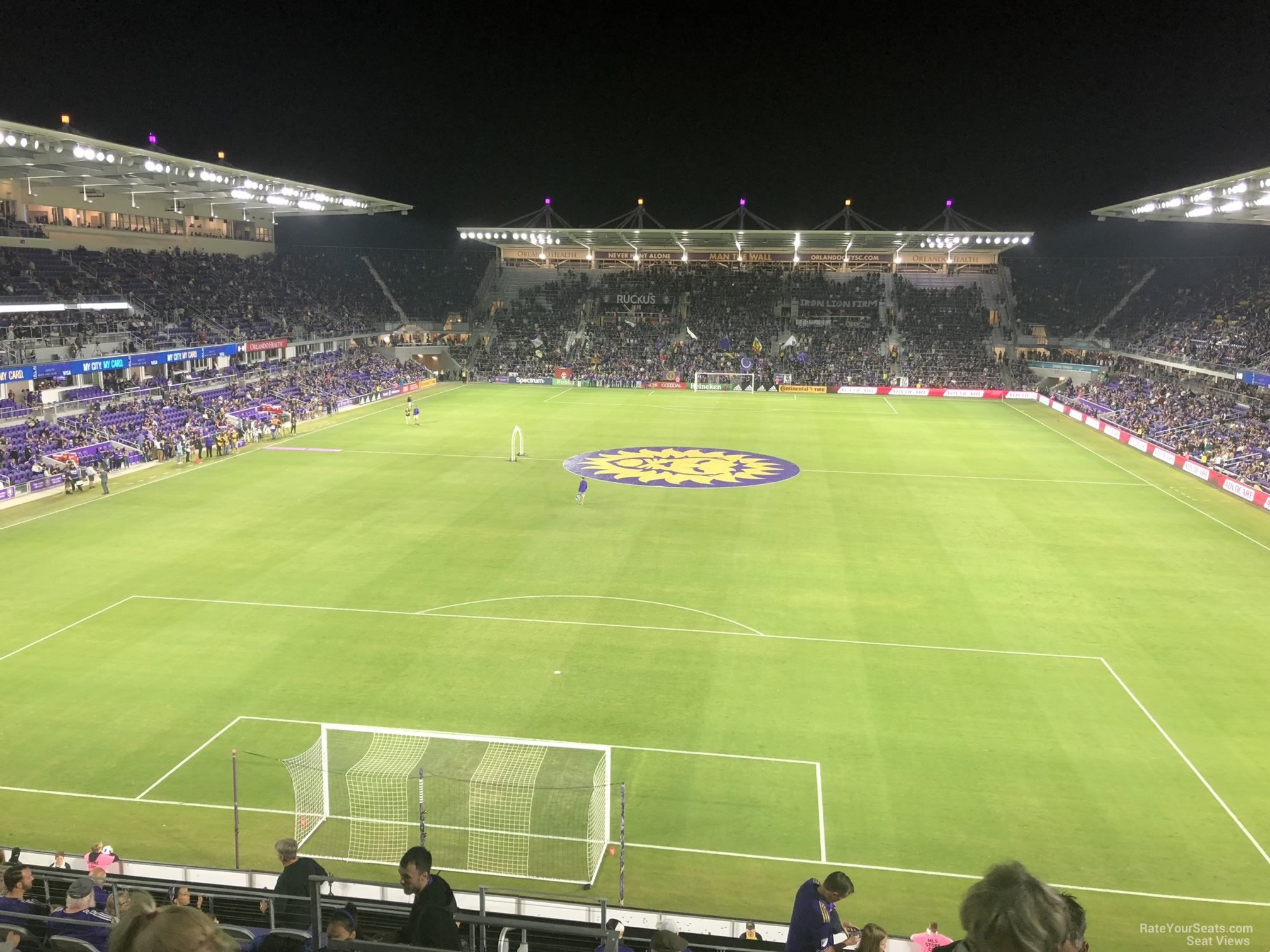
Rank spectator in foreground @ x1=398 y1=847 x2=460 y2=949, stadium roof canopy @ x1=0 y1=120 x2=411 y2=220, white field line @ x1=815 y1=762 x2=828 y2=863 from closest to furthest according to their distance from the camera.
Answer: spectator in foreground @ x1=398 y1=847 x2=460 y2=949, white field line @ x1=815 y1=762 x2=828 y2=863, stadium roof canopy @ x1=0 y1=120 x2=411 y2=220

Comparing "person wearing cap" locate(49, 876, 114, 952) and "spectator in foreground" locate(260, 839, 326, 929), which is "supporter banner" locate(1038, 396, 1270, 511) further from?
"person wearing cap" locate(49, 876, 114, 952)

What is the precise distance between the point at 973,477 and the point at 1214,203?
84.7 feet

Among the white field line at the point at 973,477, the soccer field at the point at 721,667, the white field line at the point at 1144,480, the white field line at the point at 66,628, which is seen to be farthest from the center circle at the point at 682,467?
the white field line at the point at 66,628

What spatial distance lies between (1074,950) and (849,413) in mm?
57442

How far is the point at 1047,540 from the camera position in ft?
94.8

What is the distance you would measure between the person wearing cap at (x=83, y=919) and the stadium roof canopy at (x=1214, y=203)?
4804 centimetres

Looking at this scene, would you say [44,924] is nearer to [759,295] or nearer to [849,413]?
[849,413]

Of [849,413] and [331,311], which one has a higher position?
[331,311]

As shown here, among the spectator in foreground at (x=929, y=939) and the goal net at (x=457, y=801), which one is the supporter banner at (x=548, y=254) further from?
the spectator in foreground at (x=929, y=939)

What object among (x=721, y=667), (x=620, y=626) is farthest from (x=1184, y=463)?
(x=620, y=626)

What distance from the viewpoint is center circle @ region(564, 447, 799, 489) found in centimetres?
3769

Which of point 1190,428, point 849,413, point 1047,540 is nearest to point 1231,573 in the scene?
point 1047,540

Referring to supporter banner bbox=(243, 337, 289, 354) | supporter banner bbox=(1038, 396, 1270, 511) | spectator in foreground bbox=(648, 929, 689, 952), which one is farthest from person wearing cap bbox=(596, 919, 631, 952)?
supporter banner bbox=(243, 337, 289, 354)

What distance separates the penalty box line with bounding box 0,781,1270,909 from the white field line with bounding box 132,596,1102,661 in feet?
25.1
